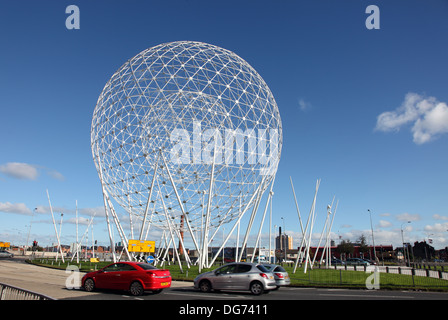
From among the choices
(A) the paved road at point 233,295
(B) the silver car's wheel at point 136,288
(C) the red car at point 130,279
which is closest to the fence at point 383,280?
(A) the paved road at point 233,295

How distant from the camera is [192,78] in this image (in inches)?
1072

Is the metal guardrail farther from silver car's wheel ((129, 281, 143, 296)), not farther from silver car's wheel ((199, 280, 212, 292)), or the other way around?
silver car's wheel ((199, 280, 212, 292))

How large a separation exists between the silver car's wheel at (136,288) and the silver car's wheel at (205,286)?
2939mm

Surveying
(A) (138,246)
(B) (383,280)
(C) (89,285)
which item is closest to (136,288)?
(C) (89,285)

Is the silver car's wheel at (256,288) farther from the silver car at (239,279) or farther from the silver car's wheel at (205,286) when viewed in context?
the silver car's wheel at (205,286)

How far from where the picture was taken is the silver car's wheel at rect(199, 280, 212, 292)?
15266mm

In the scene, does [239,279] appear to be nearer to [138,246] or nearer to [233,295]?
[233,295]

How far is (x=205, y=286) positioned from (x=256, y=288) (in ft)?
7.84

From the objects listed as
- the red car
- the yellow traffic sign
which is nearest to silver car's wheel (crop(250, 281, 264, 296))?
the red car

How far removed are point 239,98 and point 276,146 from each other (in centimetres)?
582

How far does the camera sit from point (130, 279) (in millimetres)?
13961

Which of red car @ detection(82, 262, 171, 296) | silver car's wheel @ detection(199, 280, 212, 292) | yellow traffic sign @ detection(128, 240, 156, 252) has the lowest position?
silver car's wheel @ detection(199, 280, 212, 292)

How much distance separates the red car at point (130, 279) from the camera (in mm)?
13602
